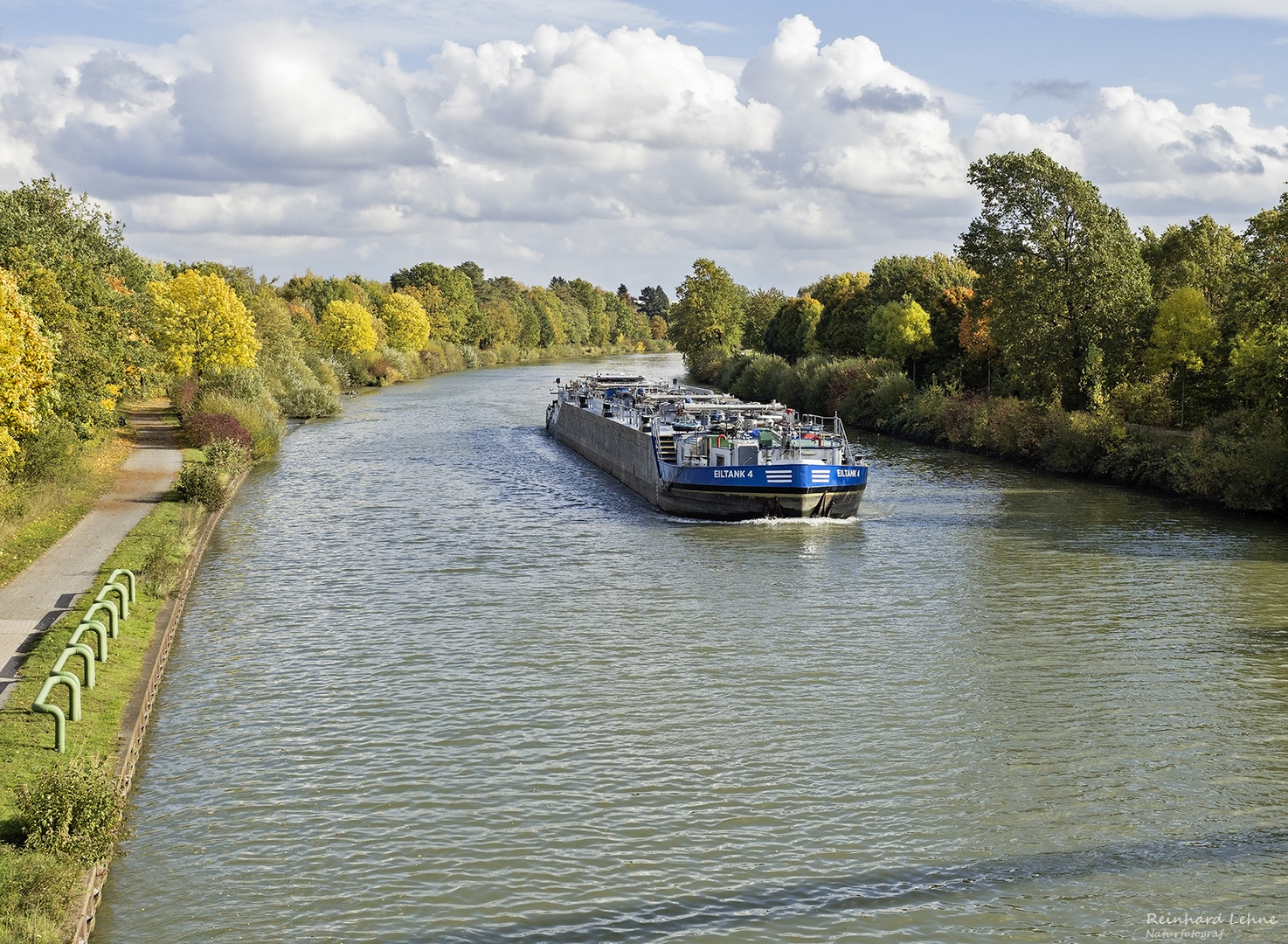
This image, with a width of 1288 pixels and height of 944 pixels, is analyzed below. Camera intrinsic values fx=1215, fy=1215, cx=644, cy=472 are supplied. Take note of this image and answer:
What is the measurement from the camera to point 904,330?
66688mm

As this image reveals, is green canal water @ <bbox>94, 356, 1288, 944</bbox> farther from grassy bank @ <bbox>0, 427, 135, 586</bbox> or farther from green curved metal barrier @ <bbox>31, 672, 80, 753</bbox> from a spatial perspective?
grassy bank @ <bbox>0, 427, 135, 586</bbox>

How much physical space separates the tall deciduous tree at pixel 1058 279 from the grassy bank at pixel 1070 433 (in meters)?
1.54

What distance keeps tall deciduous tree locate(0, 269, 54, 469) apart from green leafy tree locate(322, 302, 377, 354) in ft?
247

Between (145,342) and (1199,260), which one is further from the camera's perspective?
(1199,260)

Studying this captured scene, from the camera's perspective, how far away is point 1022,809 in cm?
1481

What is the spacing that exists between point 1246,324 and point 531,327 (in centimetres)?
14146

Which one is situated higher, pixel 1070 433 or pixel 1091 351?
pixel 1091 351

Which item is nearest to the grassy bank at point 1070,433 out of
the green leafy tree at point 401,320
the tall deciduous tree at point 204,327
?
the tall deciduous tree at point 204,327

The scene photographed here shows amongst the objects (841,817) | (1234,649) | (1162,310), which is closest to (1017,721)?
(841,817)

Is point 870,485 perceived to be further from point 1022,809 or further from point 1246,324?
point 1022,809

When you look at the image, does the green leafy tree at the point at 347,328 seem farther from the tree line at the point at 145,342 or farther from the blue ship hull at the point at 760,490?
the blue ship hull at the point at 760,490

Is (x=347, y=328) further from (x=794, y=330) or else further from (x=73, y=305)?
(x=73, y=305)

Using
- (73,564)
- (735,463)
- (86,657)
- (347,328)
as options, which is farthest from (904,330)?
(86,657)

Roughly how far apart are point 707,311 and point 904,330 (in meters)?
48.0
